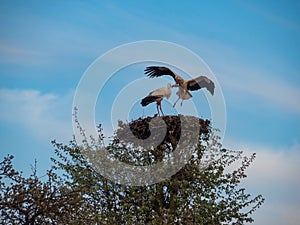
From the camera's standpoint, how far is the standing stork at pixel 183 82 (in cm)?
1398

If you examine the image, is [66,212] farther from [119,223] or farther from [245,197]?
[245,197]

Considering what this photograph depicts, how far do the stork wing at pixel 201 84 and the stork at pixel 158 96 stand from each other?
0.55 meters

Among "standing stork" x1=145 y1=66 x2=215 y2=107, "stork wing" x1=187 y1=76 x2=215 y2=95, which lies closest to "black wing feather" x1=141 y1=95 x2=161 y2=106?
"standing stork" x1=145 y1=66 x2=215 y2=107

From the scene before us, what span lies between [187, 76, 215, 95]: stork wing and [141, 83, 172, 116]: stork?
552 mm

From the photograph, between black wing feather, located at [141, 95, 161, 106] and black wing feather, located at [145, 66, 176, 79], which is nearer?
black wing feather, located at [141, 95, 161, 106]

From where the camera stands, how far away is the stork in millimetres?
13914

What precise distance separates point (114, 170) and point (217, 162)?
263cm

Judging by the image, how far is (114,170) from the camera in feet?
44.8

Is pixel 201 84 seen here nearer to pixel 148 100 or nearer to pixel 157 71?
pixel 157 71

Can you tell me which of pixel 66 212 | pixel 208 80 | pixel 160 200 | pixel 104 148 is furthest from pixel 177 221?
pixel 66 212

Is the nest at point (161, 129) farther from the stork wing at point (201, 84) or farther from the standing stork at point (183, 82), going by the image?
the stork wing at point (201, 84)

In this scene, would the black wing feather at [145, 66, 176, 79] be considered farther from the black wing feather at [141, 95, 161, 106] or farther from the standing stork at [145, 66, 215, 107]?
the black wing feather at [141, 95, 161, 106]

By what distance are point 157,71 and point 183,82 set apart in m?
0.78

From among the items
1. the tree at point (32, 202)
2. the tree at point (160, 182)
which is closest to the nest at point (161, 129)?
the tree at point (160, 182)
